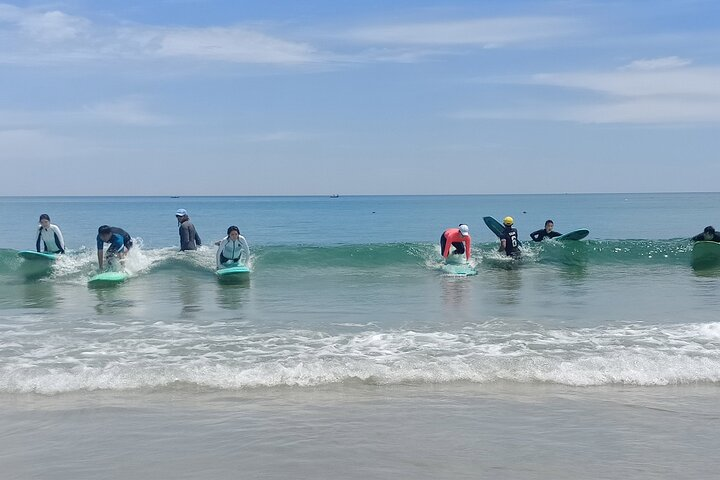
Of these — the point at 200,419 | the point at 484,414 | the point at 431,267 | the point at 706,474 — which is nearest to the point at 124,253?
the point at 431,267

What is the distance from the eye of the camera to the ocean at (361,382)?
559 cm

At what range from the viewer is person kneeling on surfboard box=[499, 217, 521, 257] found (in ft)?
67.7

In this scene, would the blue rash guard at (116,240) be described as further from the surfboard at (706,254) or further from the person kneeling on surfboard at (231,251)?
the surfboard at (706,254)

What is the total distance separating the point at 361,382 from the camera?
8039 millimetres

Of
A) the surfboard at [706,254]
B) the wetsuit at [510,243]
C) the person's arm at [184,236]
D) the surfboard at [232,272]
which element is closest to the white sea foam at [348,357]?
the surfboard at [232,272]

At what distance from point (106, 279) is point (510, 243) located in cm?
1088

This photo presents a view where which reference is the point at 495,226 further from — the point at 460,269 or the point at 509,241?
the point at 460,269

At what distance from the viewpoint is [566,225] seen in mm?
55375

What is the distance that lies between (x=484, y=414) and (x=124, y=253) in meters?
13.1

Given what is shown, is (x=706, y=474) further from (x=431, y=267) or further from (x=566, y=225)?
(x=566, y=225)

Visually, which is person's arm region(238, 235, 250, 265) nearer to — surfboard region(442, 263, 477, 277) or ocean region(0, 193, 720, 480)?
ocean region(0, 193, 720, 480)

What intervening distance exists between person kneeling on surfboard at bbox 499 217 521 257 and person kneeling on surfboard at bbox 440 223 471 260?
6.16 feet

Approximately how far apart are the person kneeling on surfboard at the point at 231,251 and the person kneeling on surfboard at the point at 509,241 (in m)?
7.42

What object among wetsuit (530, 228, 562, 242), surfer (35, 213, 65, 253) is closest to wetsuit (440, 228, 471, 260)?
wetsuit (530, 228, 562, 242)
